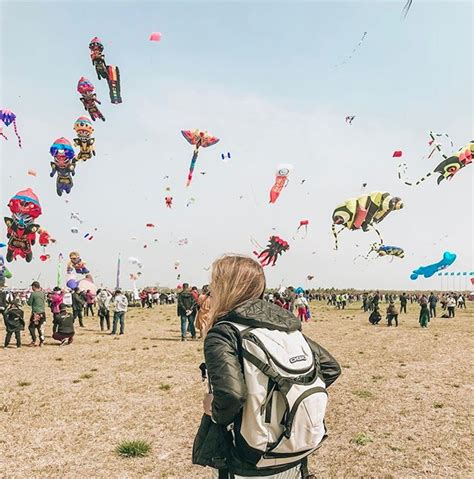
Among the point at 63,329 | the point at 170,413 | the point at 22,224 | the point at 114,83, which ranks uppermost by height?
the point at 114,83

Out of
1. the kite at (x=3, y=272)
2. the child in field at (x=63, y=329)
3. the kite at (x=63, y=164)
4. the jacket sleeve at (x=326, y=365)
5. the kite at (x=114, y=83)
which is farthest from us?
the kite at (x=3, y=272)

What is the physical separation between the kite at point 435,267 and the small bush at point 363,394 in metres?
28.2

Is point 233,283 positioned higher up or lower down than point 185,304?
higher up

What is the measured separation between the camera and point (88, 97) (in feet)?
62.6

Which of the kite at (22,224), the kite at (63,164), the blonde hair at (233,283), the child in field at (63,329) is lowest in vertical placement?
the child in field at (63,329)

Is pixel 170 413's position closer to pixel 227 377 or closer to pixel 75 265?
pixel 227 377

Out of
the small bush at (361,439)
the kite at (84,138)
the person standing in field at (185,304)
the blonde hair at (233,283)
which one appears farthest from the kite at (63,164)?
the blonde hair at (233,283)

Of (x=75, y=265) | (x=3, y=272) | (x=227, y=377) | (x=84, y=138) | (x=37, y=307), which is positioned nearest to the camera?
(x=227, y=377)

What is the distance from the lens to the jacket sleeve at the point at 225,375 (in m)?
1.95

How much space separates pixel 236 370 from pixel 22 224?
22.5m

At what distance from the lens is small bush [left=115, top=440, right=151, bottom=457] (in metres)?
5.27

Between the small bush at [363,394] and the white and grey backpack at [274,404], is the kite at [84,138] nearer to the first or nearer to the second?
the small bush at [363,394]

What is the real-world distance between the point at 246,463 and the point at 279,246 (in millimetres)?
30136

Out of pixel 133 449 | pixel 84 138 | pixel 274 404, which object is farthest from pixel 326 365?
pixel 84 138
